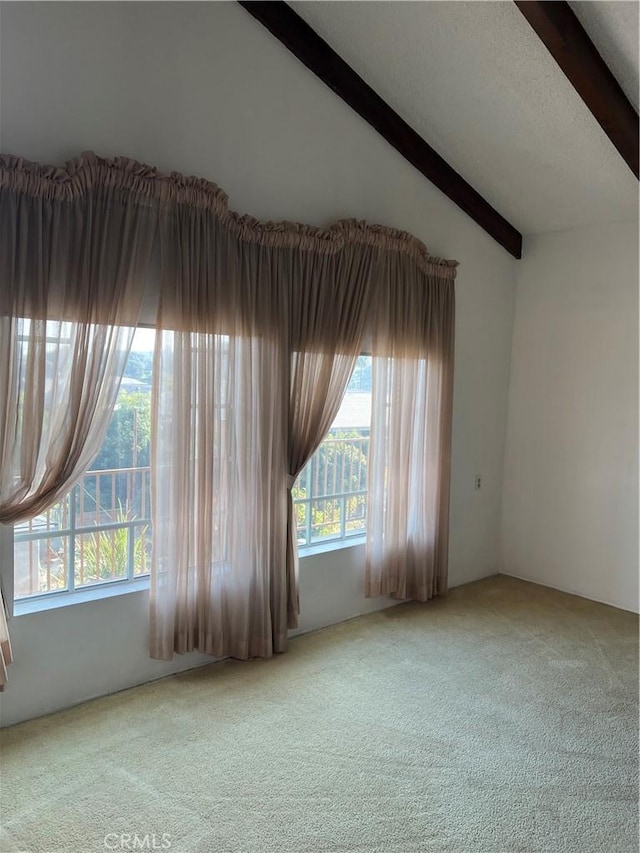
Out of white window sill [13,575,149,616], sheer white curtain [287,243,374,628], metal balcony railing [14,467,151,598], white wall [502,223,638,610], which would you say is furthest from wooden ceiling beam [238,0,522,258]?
white window sill [13,575,149,616]

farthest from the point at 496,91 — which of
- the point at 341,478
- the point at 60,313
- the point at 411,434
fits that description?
the point at 60,313

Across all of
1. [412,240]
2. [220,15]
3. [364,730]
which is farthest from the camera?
[412,240]

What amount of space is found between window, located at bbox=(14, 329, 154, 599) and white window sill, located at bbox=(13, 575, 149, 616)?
0.07 feet

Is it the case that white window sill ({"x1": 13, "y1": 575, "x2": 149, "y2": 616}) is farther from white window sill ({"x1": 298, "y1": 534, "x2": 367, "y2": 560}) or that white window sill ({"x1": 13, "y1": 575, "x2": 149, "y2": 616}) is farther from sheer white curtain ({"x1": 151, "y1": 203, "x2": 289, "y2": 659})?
white window sill ({"x1": 298, "y1": 534, "x2": 367, "y2": 560})

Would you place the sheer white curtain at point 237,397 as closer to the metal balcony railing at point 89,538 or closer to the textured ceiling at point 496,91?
the metal balcony railing at point 89,538

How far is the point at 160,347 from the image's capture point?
2736 millimetres

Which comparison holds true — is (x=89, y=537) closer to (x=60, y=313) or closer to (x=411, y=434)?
(x=60, y=313)

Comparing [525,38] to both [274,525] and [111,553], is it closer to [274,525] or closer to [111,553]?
[274,525]

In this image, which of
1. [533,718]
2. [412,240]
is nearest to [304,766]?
[533,718]

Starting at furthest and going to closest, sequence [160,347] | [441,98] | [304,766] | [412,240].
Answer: [412,240], [441,98], [160,347], [304,766]

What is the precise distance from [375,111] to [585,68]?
1239 mm

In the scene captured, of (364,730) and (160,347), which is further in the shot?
(160,347)

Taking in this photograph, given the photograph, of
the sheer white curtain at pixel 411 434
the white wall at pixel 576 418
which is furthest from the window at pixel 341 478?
the white wall at pixel 576 418

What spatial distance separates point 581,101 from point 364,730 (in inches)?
136
